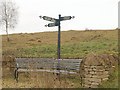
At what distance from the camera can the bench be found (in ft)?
38.3

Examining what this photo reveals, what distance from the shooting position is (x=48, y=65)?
13008mm

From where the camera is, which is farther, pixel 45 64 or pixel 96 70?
pixel 45 64

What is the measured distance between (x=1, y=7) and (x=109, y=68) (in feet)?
102

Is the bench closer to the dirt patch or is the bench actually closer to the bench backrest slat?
the bench backrest slat

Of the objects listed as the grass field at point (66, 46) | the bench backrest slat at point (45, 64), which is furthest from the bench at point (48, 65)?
the grass field at point (66, 46)

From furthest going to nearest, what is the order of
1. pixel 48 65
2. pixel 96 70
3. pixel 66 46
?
pixel 66 46
pixel 48 65
pixel 96 70

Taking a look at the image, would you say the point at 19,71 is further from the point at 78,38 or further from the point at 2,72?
the point at 78,38

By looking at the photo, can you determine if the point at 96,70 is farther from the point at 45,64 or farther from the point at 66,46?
the point at 66,46

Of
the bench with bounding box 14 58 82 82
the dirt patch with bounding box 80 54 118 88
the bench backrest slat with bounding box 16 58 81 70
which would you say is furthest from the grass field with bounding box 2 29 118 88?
the dirt patch with bounding box 80 54 118 88

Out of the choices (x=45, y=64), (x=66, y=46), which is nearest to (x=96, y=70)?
(x=45, y=64)

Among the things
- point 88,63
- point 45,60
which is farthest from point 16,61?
point 88,63

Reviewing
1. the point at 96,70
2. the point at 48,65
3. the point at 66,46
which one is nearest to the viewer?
the point at 96,70

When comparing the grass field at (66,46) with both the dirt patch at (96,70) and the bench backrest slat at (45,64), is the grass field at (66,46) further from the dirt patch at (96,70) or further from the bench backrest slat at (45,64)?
the dirt patch at (96,70)

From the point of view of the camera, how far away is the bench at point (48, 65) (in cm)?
1167
